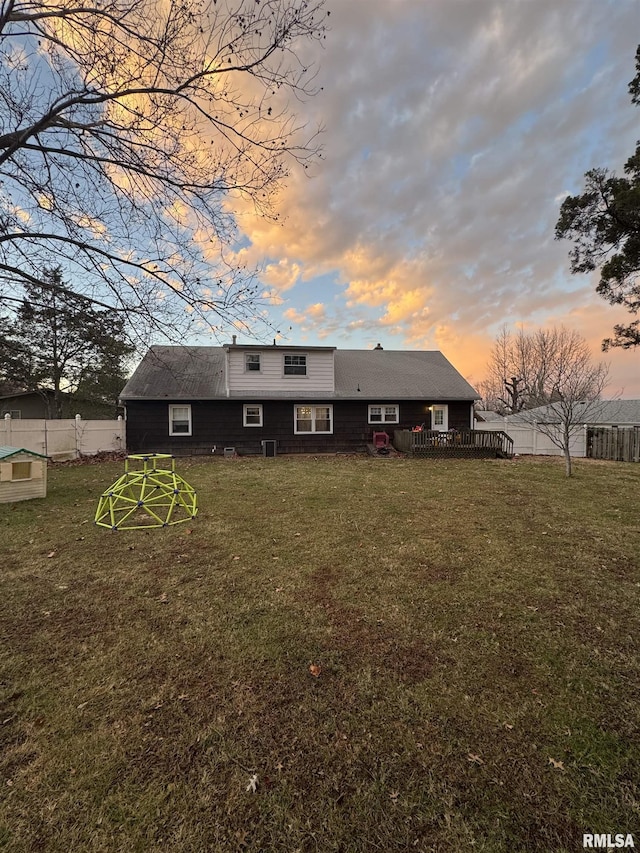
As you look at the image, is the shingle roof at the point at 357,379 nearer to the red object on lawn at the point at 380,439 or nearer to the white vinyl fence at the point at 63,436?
the red object on lawn at the point at 380,439

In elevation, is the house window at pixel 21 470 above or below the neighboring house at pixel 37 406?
below

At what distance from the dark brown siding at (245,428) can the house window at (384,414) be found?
202mm

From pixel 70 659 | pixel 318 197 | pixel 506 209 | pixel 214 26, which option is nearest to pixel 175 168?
pixel 214 26

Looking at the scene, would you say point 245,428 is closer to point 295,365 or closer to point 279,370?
point 279,370

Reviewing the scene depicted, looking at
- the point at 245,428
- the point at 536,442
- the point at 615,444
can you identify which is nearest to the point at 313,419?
the point at 245,428

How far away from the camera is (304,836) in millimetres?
1579

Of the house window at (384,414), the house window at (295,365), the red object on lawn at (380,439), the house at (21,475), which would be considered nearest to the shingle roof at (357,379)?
the house window at (384,414)

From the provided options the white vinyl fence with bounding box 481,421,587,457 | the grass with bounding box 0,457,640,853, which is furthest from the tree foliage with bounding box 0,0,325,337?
the white vinyl fence with bounding box 481,421,587,457

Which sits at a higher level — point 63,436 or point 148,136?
point 148,136

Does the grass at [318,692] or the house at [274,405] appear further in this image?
the house at [274,405]

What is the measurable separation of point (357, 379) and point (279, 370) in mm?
4009

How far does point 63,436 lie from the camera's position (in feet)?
46.6

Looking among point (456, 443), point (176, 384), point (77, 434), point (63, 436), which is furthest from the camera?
point (176, 384)

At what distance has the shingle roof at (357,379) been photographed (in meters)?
15.7
